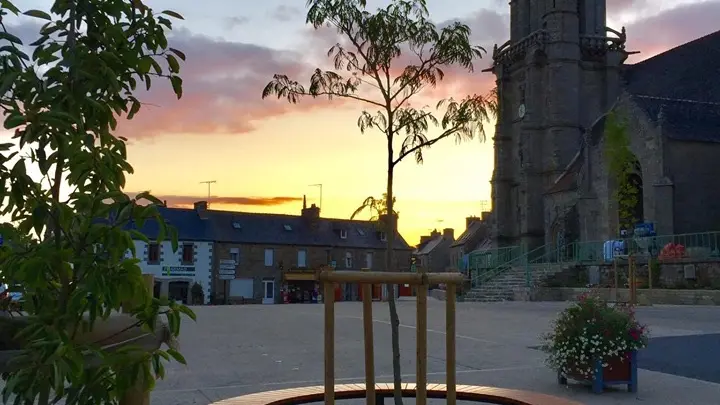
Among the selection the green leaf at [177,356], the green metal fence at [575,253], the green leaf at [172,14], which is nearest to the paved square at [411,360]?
the green leaf at [177,356]

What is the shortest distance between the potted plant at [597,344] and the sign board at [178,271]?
1900 inches

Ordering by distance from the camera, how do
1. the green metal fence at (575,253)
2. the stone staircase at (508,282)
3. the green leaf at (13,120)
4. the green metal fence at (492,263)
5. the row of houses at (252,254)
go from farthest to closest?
1. the row of houses at (252,254)
2. the green metal fence at (492,263)
3. the stone staircase at (508,282)
4. the green metal fence at (575,253)
5. the green leaf at (13,120)

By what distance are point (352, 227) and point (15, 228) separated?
61551 mm

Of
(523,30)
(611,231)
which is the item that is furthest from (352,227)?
(611,231)

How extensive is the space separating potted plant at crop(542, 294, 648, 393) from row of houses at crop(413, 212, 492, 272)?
68656 millimetres

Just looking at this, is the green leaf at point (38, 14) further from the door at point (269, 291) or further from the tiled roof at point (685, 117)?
the door at point (269, 291)

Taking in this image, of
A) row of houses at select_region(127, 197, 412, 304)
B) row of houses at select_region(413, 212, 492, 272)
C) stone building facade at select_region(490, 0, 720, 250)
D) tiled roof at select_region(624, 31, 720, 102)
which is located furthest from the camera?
row of houses at select_region(413, 212, 492, 272)

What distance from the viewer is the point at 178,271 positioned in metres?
53.7

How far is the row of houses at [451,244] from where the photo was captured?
79938mm

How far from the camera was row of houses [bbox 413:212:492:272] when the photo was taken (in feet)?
262

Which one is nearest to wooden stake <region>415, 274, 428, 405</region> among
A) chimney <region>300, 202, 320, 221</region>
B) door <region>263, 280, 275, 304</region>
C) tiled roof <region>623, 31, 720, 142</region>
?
tiled roof <region>623, 31, 720, 142</region>

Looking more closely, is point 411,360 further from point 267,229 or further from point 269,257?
point 267,229

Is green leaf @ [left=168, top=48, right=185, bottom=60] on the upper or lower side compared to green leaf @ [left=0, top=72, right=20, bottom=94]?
upper

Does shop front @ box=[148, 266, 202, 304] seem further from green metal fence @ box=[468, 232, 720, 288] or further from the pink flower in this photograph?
the pink flower
